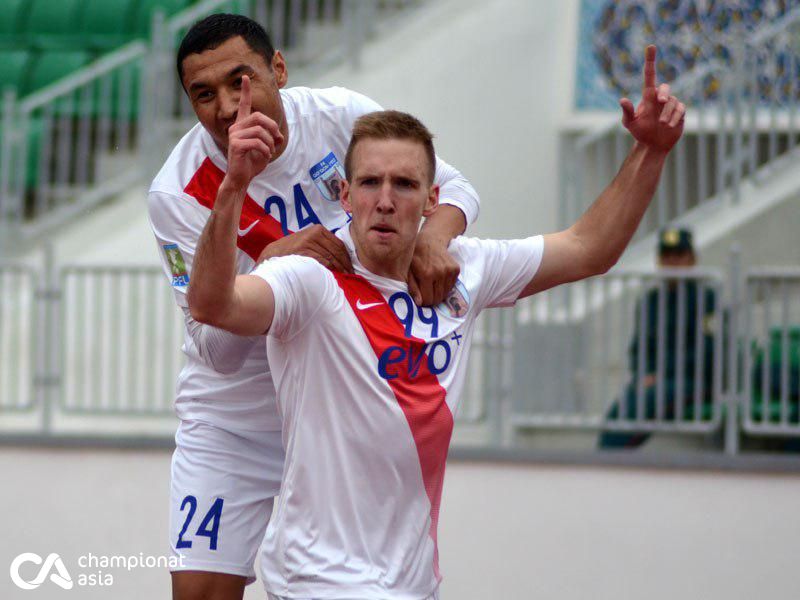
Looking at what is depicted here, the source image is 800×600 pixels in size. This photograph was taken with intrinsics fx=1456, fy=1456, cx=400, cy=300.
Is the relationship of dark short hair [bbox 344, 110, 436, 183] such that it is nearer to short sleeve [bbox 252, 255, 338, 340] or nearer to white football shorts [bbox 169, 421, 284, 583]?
short sleeve [bbox 252, 255, 338, 340]

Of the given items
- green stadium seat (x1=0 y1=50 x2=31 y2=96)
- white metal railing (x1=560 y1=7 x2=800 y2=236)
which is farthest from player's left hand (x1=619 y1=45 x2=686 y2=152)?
green stadium seat (x1=0 y1=50 x2=31 y2=96)

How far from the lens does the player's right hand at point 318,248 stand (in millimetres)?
3502

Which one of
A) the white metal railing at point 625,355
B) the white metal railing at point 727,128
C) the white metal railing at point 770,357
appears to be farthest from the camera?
the white metal railing at point 727,128

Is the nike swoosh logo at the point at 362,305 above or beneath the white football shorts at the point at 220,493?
above

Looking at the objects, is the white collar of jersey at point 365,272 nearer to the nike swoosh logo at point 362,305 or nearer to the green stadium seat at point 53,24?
Result: the nike swoosh logo at point 362,305

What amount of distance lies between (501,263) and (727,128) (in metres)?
6.18

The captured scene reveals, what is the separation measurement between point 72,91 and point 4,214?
43.5 inches

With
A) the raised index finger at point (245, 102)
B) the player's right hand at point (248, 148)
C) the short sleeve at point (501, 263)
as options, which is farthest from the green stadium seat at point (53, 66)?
the player's right hand at point (248, 148)

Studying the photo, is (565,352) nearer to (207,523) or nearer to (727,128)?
(727,128)

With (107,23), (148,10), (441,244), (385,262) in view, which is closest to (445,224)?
(441,244)

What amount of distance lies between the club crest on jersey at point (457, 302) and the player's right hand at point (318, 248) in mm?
271

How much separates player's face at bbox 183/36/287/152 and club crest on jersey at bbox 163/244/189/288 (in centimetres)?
34

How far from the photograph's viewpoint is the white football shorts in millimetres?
4156

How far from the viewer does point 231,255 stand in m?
3.10
